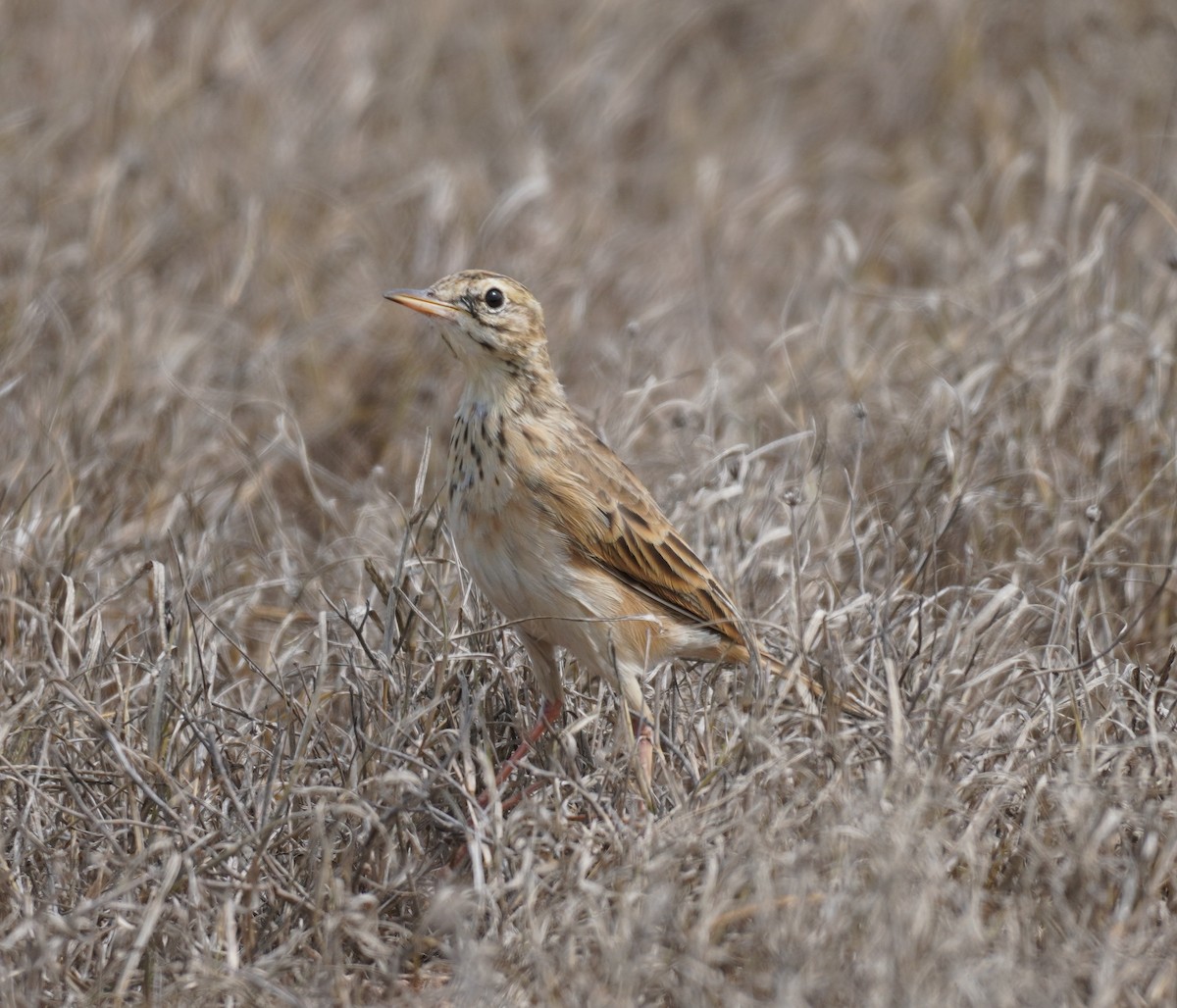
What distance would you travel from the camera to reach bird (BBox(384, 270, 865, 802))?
4.48 metres

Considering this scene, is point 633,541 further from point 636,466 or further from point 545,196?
point 545,196

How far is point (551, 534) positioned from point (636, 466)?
1.67 metres

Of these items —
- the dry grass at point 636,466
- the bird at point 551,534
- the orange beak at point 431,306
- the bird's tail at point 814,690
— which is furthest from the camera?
the orange beak at point 431,306

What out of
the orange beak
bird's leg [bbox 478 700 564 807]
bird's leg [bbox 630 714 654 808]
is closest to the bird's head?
the orange beak

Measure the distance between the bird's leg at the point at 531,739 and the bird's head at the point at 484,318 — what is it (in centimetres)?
95

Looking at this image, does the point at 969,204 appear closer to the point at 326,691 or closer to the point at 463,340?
the point at 463,340

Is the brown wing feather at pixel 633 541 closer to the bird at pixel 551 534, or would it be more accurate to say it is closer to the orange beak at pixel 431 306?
the bird at pixel 551 534

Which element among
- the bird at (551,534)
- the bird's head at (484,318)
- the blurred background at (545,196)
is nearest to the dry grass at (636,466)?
the blurred background at (545,196)

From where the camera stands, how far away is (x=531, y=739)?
455cm

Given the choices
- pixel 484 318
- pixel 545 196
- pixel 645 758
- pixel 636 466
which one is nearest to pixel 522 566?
pixel 645 758

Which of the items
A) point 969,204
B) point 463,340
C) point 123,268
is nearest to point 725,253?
point 969,204

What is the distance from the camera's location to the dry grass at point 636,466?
3748 millimetres

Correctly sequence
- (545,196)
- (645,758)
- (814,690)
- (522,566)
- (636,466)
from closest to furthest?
(645,758) → (522,566) → (814,690) → (636,466) → (545,196)

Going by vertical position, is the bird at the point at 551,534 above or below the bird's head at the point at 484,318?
below
